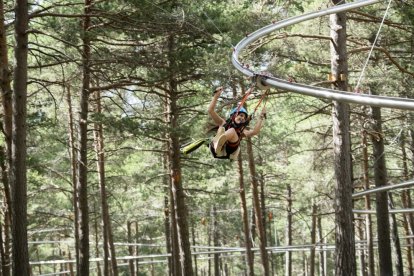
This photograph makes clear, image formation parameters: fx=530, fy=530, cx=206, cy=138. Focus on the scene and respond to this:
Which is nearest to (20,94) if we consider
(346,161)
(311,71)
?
(346,161)

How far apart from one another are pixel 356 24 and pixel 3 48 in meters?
8.98

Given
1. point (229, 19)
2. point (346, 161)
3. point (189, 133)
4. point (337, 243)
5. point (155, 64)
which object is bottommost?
point (337, 243)

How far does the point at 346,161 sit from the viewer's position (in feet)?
31.7

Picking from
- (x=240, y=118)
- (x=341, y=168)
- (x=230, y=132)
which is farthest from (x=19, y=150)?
(x=341, y=168)

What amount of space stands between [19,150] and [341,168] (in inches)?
231

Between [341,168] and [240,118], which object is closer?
[240,118]

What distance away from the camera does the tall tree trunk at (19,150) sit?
952 cm

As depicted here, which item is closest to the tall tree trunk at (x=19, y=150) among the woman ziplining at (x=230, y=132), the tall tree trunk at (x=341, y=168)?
the woman ziplining at (x=230, y=132)

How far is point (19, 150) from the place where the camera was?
31.6 feet

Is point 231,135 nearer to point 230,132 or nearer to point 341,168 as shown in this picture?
point 230,132

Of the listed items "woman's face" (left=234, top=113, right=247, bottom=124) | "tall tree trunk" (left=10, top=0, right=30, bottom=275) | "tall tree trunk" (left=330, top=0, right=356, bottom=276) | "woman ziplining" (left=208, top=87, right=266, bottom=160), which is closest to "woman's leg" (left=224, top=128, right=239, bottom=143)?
"woman ziplining" (left=208, top=87, right=266, bottom=160)

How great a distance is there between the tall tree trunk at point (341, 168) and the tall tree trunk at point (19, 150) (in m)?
5.66

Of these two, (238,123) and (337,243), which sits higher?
(238,123)

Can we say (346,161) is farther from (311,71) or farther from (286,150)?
(286,150)
